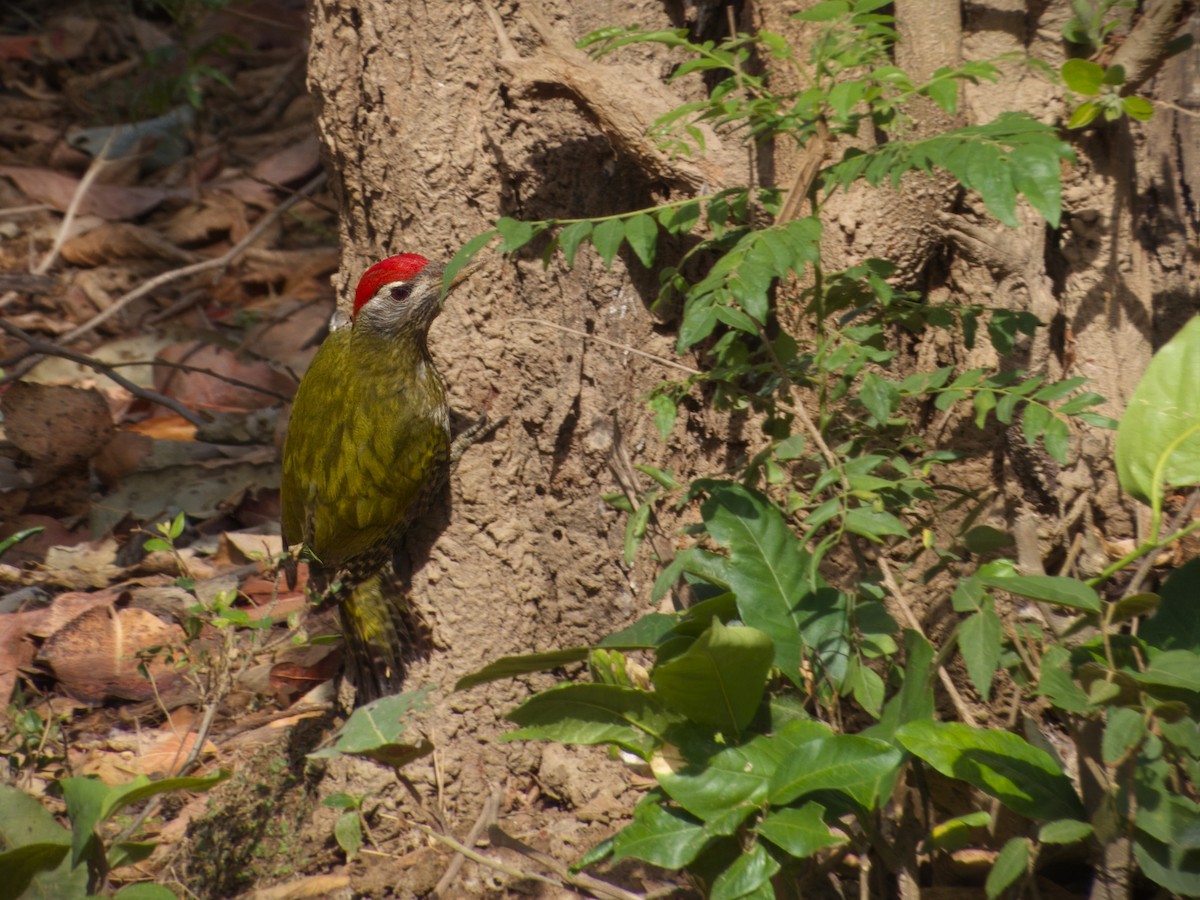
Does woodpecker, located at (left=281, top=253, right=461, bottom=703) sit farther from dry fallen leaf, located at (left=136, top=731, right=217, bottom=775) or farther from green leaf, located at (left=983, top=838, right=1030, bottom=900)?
green leaf, located at (left=983, top=838, right=1030, bottom=900)

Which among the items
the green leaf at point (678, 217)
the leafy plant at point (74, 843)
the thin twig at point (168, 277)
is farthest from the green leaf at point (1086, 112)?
the thin twig at point (168, 277)

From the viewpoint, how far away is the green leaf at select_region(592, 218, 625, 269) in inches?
83.8

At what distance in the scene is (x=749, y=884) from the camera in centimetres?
203

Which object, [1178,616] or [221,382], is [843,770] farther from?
[221,382]

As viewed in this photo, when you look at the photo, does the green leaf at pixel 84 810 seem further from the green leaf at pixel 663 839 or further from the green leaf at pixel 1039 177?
the green leaf at pixel 1039 177

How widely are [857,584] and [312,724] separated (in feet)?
5.74

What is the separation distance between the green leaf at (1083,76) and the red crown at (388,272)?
1576 mm

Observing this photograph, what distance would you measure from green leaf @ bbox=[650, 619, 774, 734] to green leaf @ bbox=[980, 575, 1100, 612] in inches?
17.4

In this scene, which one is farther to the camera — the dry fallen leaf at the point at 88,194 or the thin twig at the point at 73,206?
the dry fallen leaf at the point at 88,194

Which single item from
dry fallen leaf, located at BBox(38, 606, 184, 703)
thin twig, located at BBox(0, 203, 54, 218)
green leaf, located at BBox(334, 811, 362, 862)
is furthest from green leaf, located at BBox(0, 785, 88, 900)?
thin twig, located at BBox(0, 203, 54, 218)

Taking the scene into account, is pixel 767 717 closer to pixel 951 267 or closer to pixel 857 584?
pixel 857 584

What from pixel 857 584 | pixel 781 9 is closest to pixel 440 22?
pixel 781 9

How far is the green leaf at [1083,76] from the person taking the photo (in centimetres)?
247

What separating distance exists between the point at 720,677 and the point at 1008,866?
1.93ft
